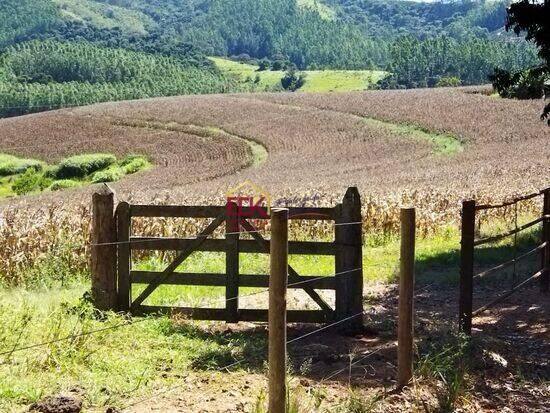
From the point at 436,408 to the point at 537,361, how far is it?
2325 mm

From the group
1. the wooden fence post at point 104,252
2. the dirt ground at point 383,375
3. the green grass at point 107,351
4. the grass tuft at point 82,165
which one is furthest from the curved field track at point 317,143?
the wooden fence post at point 104,252

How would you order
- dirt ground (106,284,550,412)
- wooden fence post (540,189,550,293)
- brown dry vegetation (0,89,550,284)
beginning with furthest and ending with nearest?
brown dry vegetation (0,89,550,284), wooden fence post (540,189,550,293), dirt ground (106,284,550,412)

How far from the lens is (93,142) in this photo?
60000mm

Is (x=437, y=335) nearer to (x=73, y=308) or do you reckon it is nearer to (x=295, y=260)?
(x=73, y=308)

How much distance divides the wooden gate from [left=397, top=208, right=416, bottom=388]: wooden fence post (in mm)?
2126

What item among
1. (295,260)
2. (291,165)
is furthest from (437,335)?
(291,165)

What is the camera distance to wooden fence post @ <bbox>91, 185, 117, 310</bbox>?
8883 millimetres

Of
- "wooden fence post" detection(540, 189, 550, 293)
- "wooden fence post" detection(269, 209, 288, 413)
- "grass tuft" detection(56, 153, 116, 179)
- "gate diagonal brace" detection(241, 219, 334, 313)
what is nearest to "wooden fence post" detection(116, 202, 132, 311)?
"gate diagonal brace" detection(241, 219, 334, 313)

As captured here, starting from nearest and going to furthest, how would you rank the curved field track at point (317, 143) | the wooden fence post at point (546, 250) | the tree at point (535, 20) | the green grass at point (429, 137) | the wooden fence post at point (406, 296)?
the wooden fence post at point (406, 296) → the wooden fence post at point (546, 250) → the tree at point (535, 20) → the curved field track at point (317, 143) → the green grass at point (429, 137)

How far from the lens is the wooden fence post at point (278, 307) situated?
5004mm

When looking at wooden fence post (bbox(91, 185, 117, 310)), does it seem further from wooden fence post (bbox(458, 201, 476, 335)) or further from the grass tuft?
the grass tuft

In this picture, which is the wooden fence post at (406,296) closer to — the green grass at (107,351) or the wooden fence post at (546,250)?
the green grass at (107,351)

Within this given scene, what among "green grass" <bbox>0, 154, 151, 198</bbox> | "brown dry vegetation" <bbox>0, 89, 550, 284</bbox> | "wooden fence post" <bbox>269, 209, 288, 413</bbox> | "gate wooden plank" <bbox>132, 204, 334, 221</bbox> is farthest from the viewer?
"green grass" <bbox>0, 154, 151, 198</bbox>

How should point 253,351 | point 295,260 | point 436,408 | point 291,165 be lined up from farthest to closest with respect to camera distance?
point 291,165 → point 295,260 → point 253,351 → point 436,408
